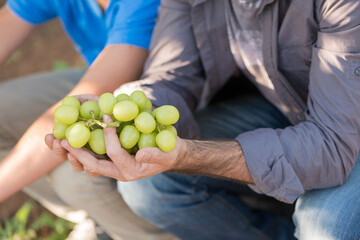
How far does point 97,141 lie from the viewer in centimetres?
108

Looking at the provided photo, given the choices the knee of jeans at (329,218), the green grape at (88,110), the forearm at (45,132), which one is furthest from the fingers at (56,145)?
the knee of jeans at (329,218)

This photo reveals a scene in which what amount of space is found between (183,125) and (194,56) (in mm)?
315

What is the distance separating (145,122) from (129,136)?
71 millimetres

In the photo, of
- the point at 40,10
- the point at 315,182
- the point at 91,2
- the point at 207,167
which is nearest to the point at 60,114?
the point at 207,167

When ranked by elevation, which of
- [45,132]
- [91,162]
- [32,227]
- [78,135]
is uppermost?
[78,135]

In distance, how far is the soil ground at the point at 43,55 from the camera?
128 inches

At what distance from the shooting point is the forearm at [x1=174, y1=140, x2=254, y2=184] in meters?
1.22

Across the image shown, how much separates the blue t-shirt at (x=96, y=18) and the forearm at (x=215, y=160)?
639 mm

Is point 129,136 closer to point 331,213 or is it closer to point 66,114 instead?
point 66,114

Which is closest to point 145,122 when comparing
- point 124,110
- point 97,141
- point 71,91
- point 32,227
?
point 124,110

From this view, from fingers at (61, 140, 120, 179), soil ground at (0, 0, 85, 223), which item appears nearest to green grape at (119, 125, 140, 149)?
Answer: fingers at (61, 140, 120, 179)

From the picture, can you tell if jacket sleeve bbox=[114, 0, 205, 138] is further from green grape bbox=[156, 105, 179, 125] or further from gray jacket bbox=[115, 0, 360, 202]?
green grape bbox=[156, 105, 179, 125]

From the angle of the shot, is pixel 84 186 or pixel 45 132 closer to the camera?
pixel 45 132

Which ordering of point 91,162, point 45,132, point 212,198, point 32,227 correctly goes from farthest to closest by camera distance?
point 32,227 → point 212,198 → point 45,132 → point 91,162
